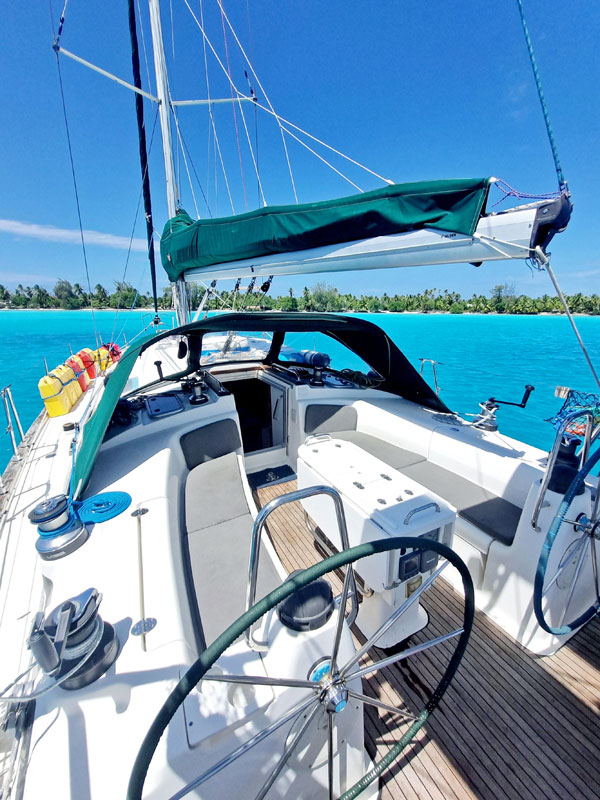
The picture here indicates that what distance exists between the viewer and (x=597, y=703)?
1509 mm

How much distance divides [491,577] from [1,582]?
8.81 feet

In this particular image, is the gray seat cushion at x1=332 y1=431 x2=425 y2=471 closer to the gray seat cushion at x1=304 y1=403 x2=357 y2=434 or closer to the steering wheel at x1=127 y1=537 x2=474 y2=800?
the gray seat cushion at x1=304 y1=403 x2=357 y2=434

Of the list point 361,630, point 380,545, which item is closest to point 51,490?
point 361,630

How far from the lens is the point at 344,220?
1531 millimetres

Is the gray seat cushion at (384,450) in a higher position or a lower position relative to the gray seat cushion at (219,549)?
lower

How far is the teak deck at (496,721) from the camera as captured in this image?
50.5 inches

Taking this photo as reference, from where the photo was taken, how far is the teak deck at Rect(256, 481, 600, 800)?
1.28 m

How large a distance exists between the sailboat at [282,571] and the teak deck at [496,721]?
2cm

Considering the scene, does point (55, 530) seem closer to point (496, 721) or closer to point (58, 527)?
point (58, 527)

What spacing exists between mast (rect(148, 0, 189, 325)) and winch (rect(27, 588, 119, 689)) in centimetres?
364

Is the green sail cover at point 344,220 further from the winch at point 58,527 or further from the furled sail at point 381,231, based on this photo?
the winch at point 58,527

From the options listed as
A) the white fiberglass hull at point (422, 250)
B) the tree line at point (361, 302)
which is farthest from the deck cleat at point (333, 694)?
the tree line at point (361, 302)

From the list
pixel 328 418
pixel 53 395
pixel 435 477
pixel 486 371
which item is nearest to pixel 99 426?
pixel 328 418

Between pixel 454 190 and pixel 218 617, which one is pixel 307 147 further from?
pixel 218 617
